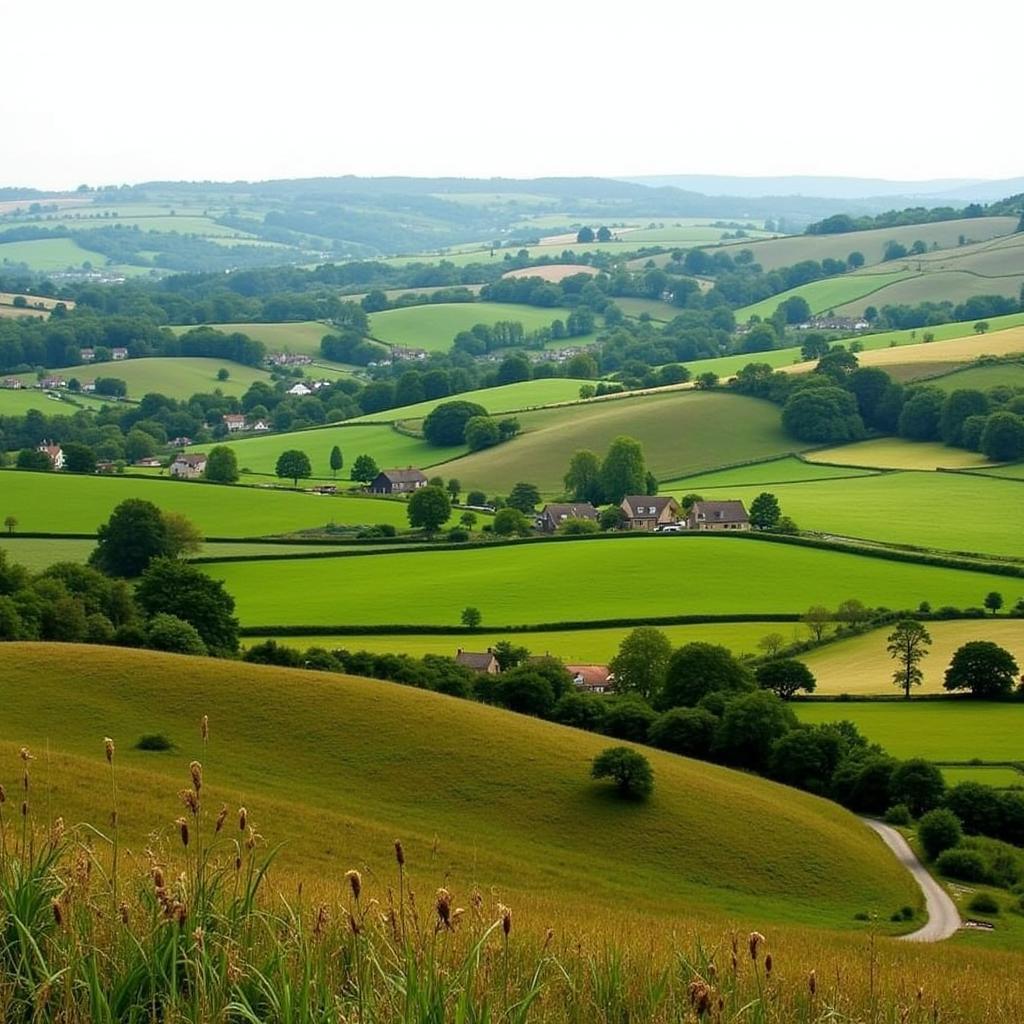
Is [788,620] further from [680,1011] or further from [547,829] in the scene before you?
[680,1011]

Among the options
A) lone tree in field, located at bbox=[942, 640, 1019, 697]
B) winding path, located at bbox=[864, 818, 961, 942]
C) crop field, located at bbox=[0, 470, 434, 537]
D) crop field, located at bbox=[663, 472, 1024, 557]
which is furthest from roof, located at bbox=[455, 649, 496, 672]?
crop field, located at bbox=[0, 470, 434, 537]

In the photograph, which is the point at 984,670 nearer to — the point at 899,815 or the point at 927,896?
the point at 899,815

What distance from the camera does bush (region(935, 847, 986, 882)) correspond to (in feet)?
150

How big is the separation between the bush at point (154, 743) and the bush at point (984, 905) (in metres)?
24.9

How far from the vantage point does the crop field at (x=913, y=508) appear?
99938mm

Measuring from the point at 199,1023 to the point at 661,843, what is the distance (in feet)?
119

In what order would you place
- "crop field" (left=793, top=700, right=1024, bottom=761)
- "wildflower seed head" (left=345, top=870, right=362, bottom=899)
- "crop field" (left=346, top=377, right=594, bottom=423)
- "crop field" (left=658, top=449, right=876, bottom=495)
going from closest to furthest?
"wildflower seed head" (left=345, top=870, right=362, bottom=899) < "crop field" (left=793, top=700, right=1024, bottom=761) < "crop field" (left=658, top=449, right=876, bottom=495) < "crop field" (left=346, top=377, right=594, bottom=423)

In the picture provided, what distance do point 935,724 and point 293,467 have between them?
3193 inches

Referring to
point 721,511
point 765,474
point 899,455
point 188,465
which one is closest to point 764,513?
point 721,511

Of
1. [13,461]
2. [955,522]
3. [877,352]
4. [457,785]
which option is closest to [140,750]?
[457,785]

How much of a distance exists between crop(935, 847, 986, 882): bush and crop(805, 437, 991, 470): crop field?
85.9 metres

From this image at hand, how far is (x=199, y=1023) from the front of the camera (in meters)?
9.89

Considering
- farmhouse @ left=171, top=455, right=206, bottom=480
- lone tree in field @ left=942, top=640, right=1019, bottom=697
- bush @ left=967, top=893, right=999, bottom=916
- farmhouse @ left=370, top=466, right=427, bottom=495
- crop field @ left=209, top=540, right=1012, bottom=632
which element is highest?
bush @ left=967, top=893, right=999, bottom=916

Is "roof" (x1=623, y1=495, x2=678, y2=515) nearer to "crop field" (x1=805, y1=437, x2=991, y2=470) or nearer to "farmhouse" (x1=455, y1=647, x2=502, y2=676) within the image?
"crop field" (x1=805, y1=437, x2=991, y2=470)
